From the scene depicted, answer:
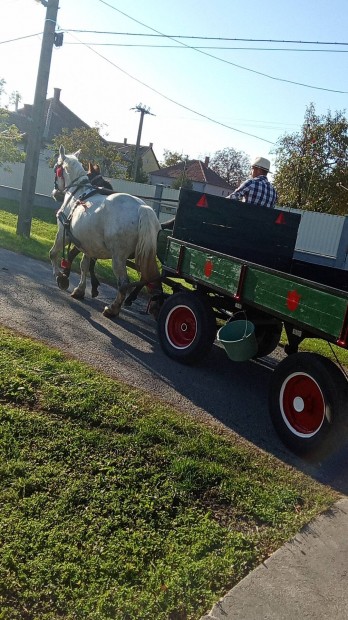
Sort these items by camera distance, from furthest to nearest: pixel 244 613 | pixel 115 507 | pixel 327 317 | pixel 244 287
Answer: pixel 244 287 → pixel 327 317 → pixel 115 507 → pixel 244 613

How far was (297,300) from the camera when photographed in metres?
4.54

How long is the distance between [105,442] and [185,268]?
9.15ft

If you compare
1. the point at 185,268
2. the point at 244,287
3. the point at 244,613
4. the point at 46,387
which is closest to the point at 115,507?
the point at 244,613

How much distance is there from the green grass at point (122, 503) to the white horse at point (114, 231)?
283 cm

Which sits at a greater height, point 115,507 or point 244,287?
point 244,287

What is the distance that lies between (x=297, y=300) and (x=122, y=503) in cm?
219

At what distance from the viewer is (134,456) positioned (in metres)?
3.82

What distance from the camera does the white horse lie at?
23.9 feet

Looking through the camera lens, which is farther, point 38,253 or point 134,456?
point 38,253

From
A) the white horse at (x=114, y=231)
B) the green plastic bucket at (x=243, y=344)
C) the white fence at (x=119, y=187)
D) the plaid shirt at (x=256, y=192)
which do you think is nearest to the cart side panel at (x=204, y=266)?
the green plastic bucket at (x=243, y=344)

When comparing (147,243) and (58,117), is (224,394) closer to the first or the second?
(147,243)

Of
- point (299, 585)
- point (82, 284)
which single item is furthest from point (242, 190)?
point (299, 585)

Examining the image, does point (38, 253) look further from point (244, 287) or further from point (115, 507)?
point (115, 507)

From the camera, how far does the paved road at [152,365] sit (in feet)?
15.5
